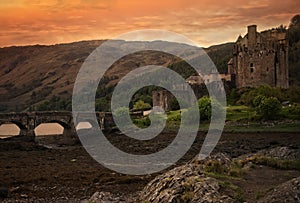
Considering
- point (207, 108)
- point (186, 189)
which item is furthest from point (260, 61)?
point (186, 189)

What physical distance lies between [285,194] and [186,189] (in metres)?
4.33

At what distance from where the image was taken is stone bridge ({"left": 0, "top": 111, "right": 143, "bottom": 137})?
62.2 metres

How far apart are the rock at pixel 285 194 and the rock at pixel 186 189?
5.54ft

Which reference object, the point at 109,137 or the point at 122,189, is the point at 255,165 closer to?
the point at 122,189

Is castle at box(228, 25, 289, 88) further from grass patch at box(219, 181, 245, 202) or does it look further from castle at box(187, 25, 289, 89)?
grass patch at box(219, 181, 245, 202)

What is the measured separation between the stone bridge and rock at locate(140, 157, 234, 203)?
4219 centimetres

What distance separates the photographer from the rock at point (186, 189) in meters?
18.4

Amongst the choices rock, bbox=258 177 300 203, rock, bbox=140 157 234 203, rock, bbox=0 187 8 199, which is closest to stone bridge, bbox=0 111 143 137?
rock, bbox=0 187 8 199

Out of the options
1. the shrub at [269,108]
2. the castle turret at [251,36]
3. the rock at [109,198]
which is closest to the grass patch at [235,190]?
the rock at [109,198]

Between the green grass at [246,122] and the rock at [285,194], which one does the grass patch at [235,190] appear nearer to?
the rock at [285,194]

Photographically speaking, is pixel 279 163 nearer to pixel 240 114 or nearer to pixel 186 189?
pixel 186 189

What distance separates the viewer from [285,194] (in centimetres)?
1614

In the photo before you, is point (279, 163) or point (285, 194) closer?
point (285, 194)

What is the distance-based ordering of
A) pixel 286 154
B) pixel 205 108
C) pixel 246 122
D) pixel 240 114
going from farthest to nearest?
pixel 205 108
pixel 240 114
pixel 246 122
pixel 286 154
